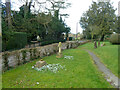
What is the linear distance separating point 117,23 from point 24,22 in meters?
23.0

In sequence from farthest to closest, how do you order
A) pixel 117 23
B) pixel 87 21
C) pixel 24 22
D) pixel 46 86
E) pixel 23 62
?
pixel 87 21
pixel 117 23
pixel 24 22
pixel 23 62
pixel 46 86

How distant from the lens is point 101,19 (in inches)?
1037

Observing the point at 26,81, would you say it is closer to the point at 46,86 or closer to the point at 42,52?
the point at 46,86

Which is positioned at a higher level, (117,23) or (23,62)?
(117,23)

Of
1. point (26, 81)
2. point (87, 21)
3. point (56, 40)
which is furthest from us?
point (87, 21)

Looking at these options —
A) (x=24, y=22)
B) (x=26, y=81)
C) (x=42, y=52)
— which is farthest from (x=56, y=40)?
(x=26, y=81)

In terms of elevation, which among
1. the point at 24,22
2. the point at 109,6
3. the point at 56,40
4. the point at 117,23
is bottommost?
the point at 56,40

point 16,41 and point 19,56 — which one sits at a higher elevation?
point 16,41

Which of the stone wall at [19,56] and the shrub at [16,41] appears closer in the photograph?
the stone wall at [19,56]

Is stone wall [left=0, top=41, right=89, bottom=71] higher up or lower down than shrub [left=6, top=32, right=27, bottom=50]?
lower down

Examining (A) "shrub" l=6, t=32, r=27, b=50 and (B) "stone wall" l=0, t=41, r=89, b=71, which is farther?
(A) "shrub" l=6, t=32, r=27, b=50

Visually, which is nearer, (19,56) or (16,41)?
(19,56)

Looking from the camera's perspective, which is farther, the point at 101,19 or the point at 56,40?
the point at 101,19

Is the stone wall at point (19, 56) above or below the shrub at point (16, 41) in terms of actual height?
below
